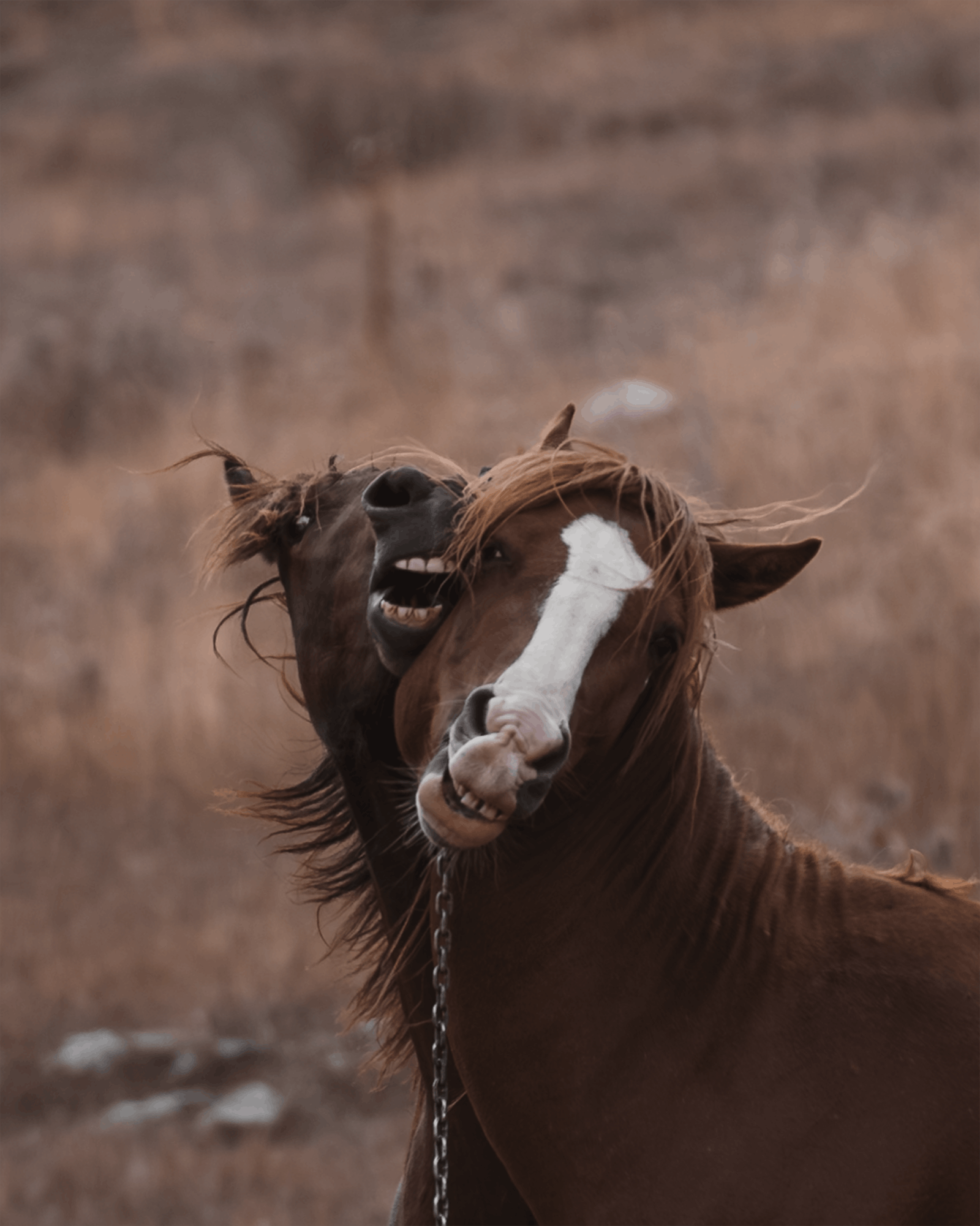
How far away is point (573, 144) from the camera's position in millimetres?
20766

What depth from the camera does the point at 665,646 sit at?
78.0 inches

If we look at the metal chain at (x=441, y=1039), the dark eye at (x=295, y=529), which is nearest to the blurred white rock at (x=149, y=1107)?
the metal chain at (x=441, y=1039)

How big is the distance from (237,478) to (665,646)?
1005mm

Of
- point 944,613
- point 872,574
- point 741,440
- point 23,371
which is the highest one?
point 23,371

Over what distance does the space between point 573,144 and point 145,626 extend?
1361cm

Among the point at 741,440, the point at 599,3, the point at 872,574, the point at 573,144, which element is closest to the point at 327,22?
the point at 599,3

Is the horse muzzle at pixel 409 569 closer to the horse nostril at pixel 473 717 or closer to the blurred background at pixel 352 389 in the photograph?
the horse nostril at pixel 473 717

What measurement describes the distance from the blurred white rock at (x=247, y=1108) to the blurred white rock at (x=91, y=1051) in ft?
2.26

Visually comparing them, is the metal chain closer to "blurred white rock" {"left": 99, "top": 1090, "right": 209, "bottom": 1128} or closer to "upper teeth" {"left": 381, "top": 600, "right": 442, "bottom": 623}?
"upper teeth" {"left": 381, "top": 600, "right": 442, "bottom": 623}

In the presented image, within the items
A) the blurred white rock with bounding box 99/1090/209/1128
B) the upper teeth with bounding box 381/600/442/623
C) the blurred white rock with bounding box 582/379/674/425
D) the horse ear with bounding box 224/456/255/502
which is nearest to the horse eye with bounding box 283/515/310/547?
the horse ear with bounding box 224/456/255/502

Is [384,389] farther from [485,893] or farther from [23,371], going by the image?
[485,893]

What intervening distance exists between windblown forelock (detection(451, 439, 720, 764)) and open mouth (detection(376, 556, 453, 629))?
0.16 feet

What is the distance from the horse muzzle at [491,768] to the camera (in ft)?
5.27

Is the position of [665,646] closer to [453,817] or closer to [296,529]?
[453,817]
